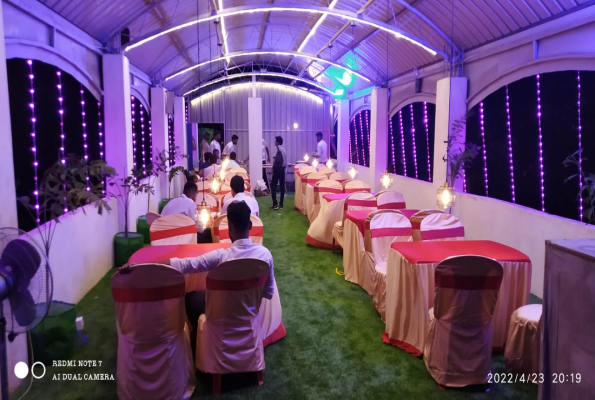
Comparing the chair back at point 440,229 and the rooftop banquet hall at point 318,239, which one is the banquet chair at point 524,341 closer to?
the rooftop banquet hall at point 318,239

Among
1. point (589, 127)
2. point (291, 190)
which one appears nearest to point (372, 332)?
point (589, 127)

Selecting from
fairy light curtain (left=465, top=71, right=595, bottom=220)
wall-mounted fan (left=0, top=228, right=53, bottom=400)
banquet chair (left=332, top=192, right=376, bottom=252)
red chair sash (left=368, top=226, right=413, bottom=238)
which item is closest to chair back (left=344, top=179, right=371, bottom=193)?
banquet chair (left=332, top=192, right=376, bottom=252)

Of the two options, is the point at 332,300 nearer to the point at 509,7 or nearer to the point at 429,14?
the point at 509,7

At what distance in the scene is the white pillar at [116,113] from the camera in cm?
705

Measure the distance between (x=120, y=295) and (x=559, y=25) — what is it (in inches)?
226

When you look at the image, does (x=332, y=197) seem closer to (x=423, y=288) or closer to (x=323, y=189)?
(x=323, y=189)

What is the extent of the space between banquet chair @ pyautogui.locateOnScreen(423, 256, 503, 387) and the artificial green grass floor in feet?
0.51

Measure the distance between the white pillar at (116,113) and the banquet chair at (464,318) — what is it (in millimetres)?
5471

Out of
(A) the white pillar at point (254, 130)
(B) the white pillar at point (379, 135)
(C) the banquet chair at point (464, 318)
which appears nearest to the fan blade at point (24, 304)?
(C) the banquet chair at point (464, 318)

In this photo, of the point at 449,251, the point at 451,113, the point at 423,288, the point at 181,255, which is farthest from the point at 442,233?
the point at 451,113

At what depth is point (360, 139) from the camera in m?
16.4

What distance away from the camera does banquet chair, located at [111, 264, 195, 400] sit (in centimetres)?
281

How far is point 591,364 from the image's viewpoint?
1651mm

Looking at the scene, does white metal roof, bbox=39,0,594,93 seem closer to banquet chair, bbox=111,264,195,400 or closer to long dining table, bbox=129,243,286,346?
long dining table, bbox=129,243,286,346
